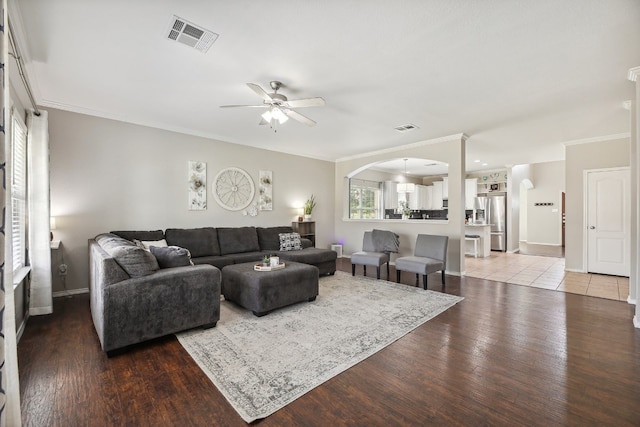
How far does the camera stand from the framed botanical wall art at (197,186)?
17.1 feet

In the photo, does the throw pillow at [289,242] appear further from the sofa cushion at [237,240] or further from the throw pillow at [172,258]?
the throw pillow at [172,258]

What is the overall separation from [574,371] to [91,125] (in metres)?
6.32

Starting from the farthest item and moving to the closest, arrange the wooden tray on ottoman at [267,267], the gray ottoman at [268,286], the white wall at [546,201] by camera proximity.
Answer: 1. the white wall at [546,201]
2. the wooden tray on ottoman at [267,267]
3. the gray ottoman at [268,286]

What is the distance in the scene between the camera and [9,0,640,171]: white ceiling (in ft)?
7.00

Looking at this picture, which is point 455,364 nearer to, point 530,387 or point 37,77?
point 530,387

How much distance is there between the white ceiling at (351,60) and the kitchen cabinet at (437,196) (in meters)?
5.98

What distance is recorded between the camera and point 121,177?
14.8 ft

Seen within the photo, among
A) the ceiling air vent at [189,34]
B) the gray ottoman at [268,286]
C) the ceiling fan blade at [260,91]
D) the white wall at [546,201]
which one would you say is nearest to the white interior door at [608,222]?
the white wall at [546,201]

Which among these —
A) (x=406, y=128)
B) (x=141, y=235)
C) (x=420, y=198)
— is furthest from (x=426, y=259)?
(x=420, y=198)

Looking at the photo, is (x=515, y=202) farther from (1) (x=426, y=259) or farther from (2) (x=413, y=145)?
(1) (x=426, y=259)

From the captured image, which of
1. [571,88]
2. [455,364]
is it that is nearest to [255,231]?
[455,364]

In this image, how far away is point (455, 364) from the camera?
2.28 meters

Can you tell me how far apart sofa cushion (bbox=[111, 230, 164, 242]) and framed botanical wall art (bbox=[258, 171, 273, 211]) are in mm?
2140

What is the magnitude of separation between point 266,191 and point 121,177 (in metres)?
2.69
